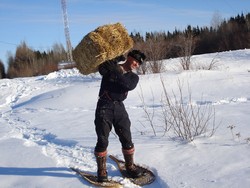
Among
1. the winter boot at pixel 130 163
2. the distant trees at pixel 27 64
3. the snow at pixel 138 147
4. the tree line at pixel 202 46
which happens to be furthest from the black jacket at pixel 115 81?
the distant trees at pixel 27 64

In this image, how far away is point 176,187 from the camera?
3283mm

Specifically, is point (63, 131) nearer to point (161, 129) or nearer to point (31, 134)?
point (31, 134)

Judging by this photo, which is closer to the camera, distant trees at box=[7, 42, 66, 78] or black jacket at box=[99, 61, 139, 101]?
black jacket at box=[99, 61, 139, 101]

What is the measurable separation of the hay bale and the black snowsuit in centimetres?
11

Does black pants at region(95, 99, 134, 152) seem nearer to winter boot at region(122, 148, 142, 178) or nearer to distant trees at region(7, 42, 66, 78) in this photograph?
winter boot at region(122, 148, 142, 178)

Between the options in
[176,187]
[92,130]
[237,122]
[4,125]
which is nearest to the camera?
[176,187]

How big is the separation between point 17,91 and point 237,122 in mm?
11430

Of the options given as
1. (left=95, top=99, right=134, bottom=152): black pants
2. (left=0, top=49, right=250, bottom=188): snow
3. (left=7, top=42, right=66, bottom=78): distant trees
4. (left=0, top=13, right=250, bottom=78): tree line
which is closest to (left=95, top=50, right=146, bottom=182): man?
(left=95, top=99, right=134, bottom=152): black pants

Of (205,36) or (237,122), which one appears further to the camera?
(205,36)

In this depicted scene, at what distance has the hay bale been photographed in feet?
11.2

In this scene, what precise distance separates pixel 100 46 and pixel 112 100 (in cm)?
57

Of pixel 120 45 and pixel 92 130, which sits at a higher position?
pixel 120 45

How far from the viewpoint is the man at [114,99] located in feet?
11.5

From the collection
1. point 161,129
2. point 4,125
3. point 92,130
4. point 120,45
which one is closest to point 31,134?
point 92,130
